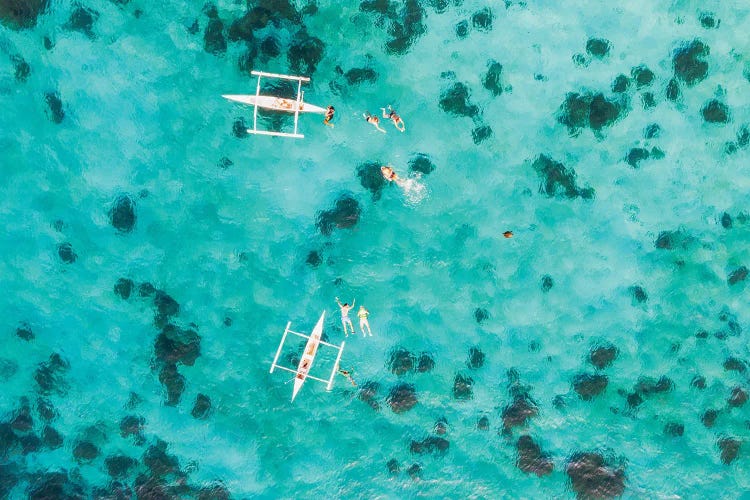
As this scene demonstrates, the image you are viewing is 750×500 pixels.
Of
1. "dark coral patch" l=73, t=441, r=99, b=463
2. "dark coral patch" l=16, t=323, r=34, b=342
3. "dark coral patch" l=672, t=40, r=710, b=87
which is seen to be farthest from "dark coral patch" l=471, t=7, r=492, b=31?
"dark coral patch" l=73, t=441, r=99, b=463

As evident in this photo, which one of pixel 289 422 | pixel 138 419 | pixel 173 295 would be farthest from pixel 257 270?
pixel 138 419

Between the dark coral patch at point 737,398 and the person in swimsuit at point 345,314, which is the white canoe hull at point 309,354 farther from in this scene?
the dark coral patch at point 737,398

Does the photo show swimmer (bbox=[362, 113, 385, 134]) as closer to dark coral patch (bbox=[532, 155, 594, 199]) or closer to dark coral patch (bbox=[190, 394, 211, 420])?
dark coral patch (bbox=[532, 155, 594, 199])

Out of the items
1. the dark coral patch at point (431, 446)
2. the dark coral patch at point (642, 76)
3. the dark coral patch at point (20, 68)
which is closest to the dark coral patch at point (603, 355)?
the dark coral patch at point (431, 446)

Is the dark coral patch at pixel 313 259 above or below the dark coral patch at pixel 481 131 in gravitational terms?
below

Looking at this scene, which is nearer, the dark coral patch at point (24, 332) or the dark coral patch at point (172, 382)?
the dark coral patch at point (24, 332)

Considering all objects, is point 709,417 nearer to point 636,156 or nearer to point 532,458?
point 532,458

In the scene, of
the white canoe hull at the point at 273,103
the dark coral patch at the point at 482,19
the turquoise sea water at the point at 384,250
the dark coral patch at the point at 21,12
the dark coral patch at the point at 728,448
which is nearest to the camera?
the dark coral patch at the point at 21,12
